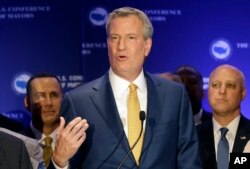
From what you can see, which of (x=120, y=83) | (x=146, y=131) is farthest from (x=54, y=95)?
(x=146, y=131)

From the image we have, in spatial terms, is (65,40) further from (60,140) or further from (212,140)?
(60,140)

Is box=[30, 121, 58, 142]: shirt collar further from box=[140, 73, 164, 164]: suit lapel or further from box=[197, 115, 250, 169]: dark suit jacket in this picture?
box=[140, 73, 164, 164]: suit lapel

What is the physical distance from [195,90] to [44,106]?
117cm

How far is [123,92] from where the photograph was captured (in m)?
3.15

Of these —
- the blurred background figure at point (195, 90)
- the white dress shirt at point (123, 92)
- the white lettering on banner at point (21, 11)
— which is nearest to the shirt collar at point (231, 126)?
the blurred background figure at point (195, 90)

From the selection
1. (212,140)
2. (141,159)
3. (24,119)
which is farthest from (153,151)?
(24,119)

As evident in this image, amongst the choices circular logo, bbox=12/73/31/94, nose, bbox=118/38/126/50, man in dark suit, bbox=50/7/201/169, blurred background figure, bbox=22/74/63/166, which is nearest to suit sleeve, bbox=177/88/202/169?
man in dark suit, bbox=50/7/201/169

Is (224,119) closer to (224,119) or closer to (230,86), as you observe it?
(224,119)

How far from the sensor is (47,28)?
5.54m

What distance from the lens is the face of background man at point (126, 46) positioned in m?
3.09

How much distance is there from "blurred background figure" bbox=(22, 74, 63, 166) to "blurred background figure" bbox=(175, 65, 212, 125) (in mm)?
988

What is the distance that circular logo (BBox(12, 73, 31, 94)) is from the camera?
215 inches

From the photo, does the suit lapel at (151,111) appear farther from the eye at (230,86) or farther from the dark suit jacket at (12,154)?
the eye at (230,86)

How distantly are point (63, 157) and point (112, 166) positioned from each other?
251 mm
